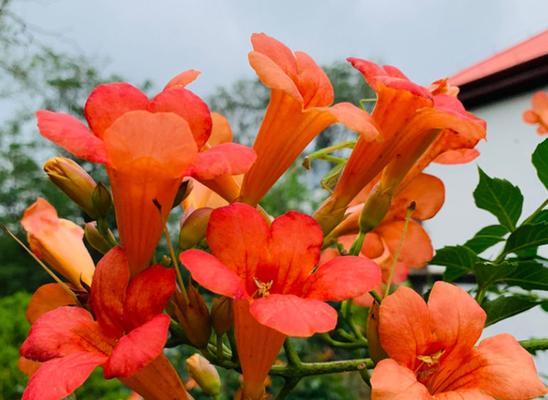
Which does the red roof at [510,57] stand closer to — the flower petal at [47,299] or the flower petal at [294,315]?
the flower petal at [47,299]

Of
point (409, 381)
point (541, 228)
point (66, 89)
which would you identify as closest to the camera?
point (409, 381)

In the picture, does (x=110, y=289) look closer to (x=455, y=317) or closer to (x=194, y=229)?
(x=194, y=229)

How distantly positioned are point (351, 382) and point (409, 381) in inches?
310

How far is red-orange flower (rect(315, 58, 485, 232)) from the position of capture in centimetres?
76

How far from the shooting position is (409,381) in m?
0.63

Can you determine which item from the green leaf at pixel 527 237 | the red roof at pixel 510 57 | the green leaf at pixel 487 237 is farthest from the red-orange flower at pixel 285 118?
the red roof at pixel 510 57

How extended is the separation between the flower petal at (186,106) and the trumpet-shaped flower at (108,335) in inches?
6.2

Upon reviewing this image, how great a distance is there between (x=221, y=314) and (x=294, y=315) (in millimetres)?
210

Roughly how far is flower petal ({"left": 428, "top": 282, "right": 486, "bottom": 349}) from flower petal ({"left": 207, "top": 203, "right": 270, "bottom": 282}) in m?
0.20

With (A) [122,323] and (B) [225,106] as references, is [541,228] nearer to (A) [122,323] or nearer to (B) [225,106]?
(A) [122,323]

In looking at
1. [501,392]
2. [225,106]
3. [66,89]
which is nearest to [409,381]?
[501,392]

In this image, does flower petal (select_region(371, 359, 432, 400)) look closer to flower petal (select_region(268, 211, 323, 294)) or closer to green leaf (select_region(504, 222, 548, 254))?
flower petal (select_region(268, 211, 323, 294))

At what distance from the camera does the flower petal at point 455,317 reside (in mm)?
706

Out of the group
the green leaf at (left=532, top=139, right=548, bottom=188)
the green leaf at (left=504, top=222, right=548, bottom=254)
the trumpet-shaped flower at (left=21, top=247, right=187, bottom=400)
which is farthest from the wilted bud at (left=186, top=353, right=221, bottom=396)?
the green leaf at (left=532, top=139, right=548, bottom=188)
